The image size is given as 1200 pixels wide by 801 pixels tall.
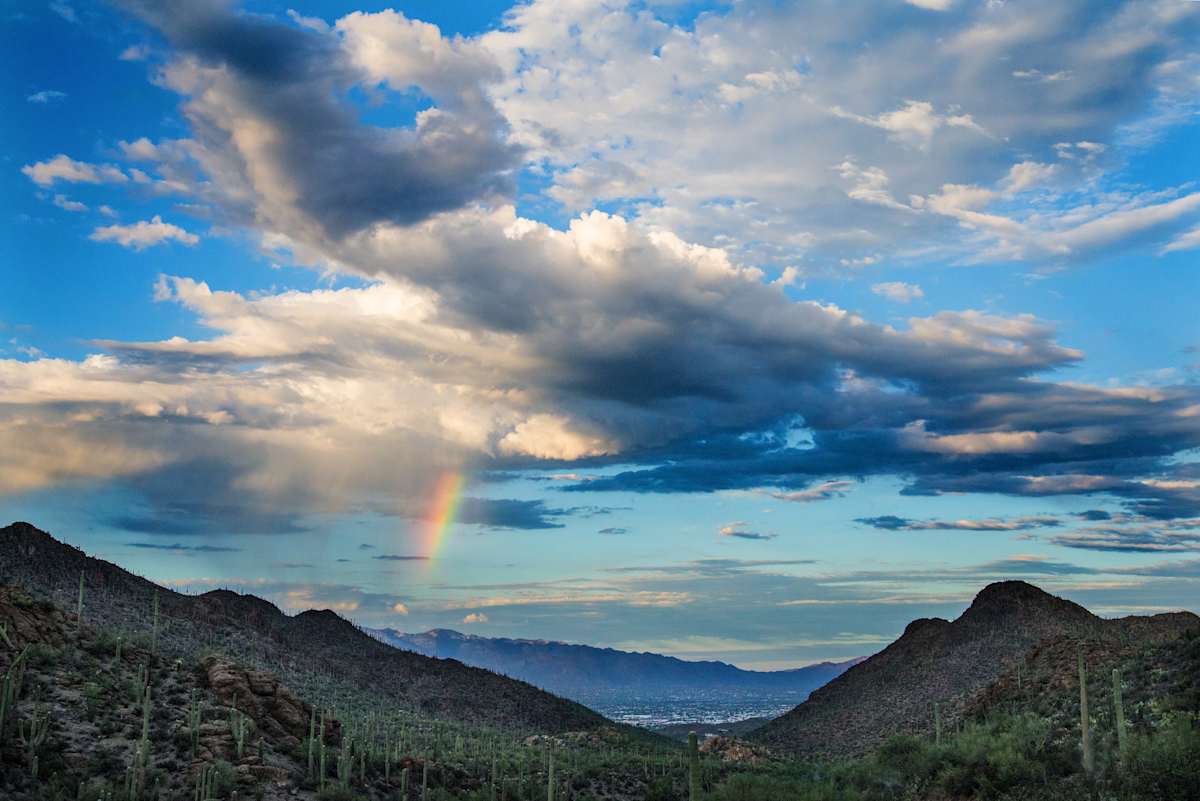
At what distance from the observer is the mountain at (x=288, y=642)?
8162 cm

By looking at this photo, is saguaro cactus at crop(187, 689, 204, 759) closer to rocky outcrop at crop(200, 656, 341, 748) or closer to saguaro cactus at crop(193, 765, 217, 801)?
rocky outcrop at crop(200, 656, 341, 748)

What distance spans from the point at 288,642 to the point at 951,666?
Answer: 77893 millimetres

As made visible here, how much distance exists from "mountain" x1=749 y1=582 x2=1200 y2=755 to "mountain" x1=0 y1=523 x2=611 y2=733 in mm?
29399

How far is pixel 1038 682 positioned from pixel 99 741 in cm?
6011

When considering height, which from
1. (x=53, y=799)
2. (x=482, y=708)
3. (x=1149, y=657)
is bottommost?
(x=482, y=708)

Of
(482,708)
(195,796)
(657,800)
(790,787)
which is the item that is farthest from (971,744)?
(482,708)

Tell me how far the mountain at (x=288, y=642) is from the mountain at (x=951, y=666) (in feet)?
96.5

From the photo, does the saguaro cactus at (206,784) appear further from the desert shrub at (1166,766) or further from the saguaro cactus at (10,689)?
the desert shrub at (1166,766)

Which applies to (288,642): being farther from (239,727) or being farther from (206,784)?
(206,784)

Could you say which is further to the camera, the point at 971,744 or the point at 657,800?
the point at 657,800

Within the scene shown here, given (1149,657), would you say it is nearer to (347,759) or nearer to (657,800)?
(657,800)

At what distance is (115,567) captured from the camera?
95438mm

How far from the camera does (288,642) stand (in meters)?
110

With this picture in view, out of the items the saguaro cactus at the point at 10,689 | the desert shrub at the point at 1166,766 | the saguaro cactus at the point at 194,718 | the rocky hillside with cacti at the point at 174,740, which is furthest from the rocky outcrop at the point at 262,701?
the desert shrub at the point at 1166,766
